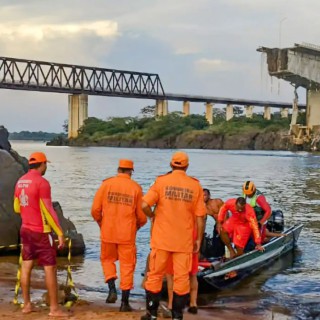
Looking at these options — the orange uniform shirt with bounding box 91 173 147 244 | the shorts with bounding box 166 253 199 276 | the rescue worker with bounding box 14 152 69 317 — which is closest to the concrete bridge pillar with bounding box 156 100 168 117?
the orange uniform shirt with bounding box 91 173 147 244

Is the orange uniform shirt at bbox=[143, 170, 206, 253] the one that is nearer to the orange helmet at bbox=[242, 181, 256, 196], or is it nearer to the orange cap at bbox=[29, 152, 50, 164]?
the orange cap at bbox=[29, 152, 50, 164]

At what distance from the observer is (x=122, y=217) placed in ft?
28.4

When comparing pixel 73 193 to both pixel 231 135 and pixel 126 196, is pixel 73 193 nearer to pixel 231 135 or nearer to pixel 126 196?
pixel 126 196

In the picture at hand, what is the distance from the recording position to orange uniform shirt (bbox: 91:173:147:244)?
28.3 ft

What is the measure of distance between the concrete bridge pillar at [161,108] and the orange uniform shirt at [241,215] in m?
139

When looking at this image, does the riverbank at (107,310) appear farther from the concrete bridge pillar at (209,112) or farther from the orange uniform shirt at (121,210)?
the concrete bridge pillar at (209,112)

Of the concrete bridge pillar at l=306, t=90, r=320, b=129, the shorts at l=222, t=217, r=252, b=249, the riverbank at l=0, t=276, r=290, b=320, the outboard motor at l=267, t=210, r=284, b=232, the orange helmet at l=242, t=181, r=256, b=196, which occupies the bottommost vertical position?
the riverbank at l=0, t=276, r=290, b=320

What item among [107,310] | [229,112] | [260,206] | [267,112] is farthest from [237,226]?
[267,112]

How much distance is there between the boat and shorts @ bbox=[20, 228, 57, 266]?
314cm

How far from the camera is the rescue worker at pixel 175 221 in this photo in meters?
7.58

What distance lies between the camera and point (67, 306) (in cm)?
872

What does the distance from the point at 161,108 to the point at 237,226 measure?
141m

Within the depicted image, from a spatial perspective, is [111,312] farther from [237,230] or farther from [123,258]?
[237,230]

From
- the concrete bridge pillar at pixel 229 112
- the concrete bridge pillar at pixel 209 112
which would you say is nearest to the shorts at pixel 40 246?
the concrete bridge pillar at pixel 209 112
